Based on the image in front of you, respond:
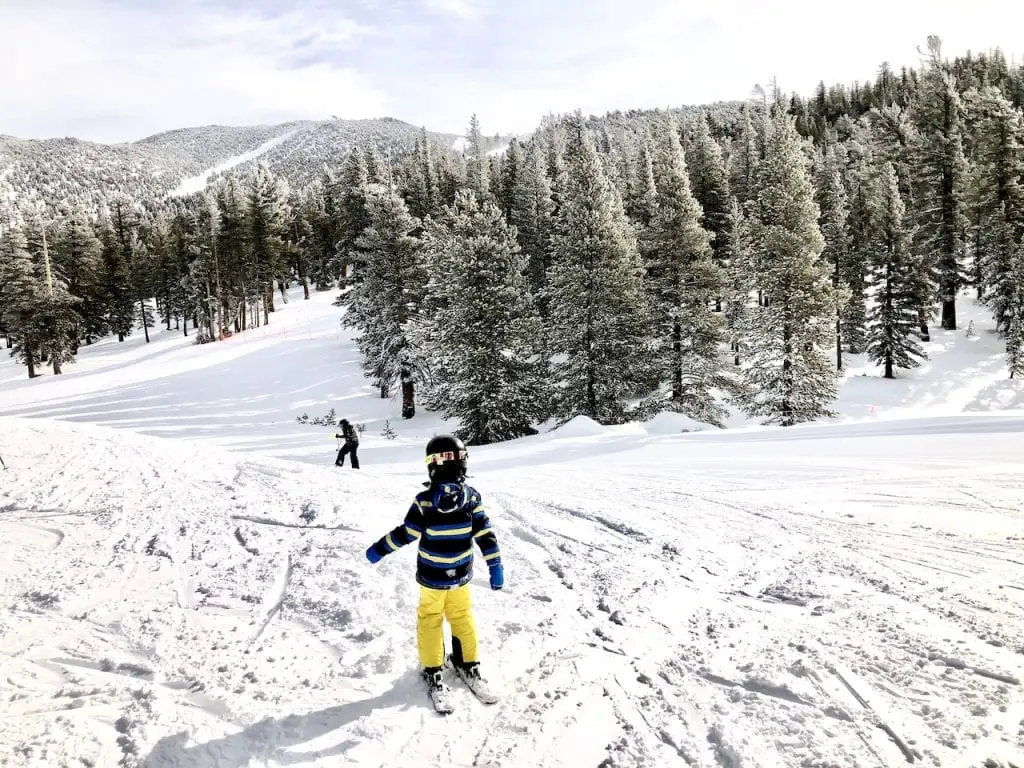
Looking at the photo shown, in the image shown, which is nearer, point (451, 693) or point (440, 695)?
point (440, 695)

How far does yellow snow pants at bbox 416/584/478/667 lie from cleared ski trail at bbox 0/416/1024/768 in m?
0.27

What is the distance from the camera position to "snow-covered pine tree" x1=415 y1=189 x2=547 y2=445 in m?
23.3

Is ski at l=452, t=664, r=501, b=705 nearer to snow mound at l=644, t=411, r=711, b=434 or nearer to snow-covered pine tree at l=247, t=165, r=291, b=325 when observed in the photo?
snow mound at l=644, t=411, r=711, b=434

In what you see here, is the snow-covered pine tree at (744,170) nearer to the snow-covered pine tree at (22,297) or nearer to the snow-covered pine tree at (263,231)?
the snow-covered pine tree at (263,231)

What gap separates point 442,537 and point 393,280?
85.6ft

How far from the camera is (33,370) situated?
4397cm

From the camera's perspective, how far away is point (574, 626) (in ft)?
17.9

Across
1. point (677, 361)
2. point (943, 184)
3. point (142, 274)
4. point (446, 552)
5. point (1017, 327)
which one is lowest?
point (446, 552)

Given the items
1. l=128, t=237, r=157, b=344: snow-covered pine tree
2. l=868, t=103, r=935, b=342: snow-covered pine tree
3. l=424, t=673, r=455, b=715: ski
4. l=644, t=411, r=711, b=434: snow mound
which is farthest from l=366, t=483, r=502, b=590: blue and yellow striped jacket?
l=128, t=237, r=157, b=344: snow-covered pine tree

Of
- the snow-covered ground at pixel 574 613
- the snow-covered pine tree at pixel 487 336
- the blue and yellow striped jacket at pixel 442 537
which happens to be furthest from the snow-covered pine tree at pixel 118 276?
the blue and yellow striped jacket at pixel 442 537

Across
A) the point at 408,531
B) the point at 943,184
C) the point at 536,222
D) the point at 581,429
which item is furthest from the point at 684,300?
the point at 943,184

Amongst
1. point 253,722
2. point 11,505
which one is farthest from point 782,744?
point 11,505

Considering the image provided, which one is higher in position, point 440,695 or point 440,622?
point 440,622

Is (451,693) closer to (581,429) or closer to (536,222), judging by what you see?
(581,429)
